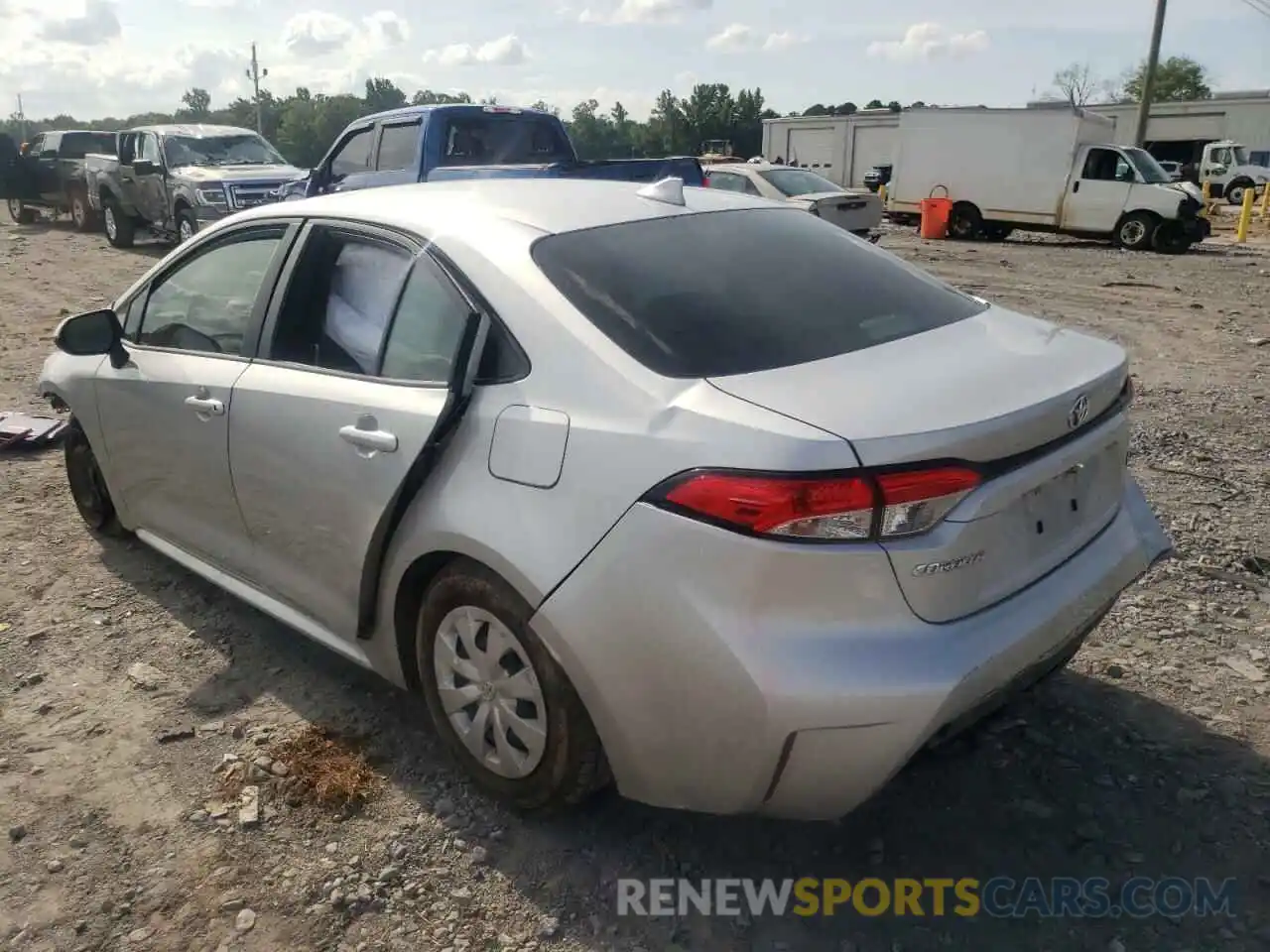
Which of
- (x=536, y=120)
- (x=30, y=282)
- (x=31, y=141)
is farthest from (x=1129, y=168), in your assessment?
(x=31, y=141)

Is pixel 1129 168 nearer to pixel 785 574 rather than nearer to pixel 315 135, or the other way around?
pixel 785 574

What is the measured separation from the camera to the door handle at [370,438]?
Answer: 8.95 feet

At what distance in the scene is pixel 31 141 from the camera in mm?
23875

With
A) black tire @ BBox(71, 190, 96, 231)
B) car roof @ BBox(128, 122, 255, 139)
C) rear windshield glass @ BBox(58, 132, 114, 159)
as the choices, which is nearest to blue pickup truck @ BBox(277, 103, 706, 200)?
car roof @ BBox(128, 122, 255, 139)

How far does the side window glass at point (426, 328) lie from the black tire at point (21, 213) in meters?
24.7

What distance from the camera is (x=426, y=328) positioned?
282 cm

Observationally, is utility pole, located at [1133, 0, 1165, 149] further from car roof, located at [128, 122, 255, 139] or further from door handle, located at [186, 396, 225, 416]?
door handle, located at [186, 396, 225, 416]

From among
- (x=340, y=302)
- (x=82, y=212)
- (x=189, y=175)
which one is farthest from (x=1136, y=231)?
(x=82, y=212)

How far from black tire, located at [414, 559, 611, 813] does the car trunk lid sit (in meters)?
0.77

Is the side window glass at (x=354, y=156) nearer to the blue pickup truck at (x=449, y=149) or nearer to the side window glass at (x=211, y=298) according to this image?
the blue pickup truck at (x=449, y=149)

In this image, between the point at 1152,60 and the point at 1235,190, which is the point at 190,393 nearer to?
the point at 1152,60

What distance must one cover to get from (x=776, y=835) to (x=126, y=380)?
9.62ft

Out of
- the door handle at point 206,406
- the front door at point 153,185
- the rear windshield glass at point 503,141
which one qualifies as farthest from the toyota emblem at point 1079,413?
the front door at point 153,185

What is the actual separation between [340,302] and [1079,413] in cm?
213
